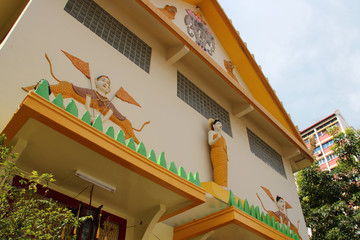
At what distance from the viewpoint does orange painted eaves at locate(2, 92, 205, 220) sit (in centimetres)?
308

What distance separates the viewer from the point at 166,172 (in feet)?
13.0

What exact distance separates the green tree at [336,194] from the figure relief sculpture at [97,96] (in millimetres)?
9913

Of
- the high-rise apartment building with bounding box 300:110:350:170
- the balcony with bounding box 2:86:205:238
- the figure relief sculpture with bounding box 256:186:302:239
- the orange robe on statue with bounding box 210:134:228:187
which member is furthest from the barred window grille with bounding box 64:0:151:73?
the high-rise apartment building with bounding box 300:110:350:170

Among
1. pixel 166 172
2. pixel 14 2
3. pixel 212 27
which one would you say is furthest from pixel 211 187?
pixel 212 27

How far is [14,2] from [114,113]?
258 centimetres

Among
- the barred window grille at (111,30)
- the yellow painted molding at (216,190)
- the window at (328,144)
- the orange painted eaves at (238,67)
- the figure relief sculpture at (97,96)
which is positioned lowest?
the yellow painted molding at (216,190)

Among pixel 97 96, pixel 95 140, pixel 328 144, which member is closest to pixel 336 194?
pixel 97 96

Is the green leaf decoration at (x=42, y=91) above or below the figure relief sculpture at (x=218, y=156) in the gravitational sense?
below

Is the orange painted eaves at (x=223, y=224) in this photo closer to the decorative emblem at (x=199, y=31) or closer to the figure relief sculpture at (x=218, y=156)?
the figure relief sculpture at (x=218, y=156)

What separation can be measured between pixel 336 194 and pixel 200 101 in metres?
9.05

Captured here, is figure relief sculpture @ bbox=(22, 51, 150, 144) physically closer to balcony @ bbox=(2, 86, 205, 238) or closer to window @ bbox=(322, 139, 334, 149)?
balcony @ bbox=(2, 86, 205, 238)

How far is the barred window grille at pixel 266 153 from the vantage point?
9.30 meters

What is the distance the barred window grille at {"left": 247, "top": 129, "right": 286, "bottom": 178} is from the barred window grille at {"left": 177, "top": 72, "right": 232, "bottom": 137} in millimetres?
1193

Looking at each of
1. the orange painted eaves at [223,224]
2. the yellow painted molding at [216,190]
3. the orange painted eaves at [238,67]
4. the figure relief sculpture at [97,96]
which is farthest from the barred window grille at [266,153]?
the figure relief sculpture at [97,96]
